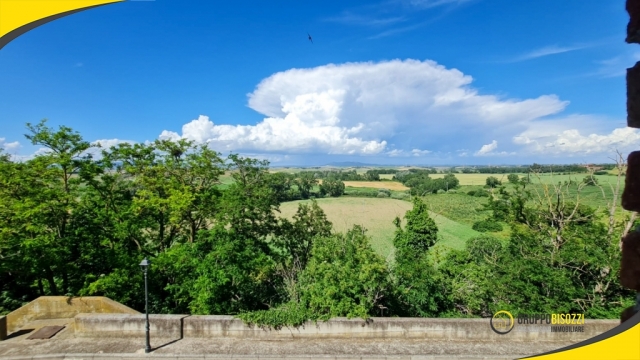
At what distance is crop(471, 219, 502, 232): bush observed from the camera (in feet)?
46.0

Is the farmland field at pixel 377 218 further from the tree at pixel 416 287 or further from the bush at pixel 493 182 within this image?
the tree at pixel 416 287

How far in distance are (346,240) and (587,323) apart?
5.44 meters

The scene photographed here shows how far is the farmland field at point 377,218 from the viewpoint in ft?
48.3

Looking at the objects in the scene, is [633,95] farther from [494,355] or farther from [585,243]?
[585,243]

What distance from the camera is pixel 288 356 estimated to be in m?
6.41

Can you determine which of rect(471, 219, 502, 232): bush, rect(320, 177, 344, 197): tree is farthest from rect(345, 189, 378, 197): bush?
rect(471, 219, 502, 232): bush

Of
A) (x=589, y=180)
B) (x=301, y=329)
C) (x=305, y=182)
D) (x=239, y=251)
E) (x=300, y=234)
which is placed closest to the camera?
(x=301, y=329)

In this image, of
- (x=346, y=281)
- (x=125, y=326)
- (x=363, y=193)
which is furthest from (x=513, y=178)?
(x=125, y=326)

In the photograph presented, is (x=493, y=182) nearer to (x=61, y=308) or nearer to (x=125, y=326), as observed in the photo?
(x=125, y=326)

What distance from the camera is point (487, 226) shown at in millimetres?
14680

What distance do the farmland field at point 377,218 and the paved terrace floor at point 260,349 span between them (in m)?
7.14

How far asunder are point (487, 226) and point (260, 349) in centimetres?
1195

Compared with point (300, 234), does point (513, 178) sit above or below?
above
